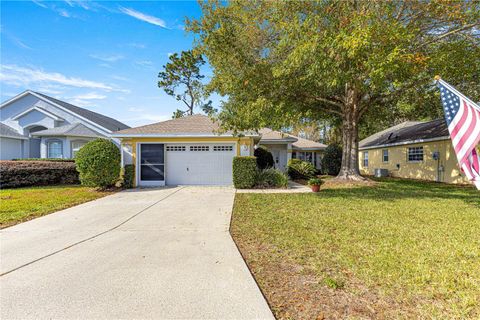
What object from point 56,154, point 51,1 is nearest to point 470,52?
point 51,1

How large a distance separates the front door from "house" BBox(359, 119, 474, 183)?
51.7 feet

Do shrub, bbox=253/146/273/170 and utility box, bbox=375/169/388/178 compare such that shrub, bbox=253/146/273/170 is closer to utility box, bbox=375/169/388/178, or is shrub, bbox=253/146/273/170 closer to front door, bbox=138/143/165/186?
front door, bbox=138/143/165/186

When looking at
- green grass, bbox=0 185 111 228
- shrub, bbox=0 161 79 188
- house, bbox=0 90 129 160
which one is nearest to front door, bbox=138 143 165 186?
green grass, bbox=0 185 111 228

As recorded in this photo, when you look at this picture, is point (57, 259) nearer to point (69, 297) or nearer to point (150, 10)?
point (69, 297)

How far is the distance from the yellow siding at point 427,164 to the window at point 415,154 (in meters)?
0.22

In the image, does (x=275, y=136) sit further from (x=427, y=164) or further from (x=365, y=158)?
(x=365, y=158)

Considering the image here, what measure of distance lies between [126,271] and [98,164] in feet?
29.0

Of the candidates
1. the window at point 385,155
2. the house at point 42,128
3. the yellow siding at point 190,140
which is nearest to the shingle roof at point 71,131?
the house at point 42,128

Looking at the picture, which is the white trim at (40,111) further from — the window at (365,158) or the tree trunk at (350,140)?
the window at (365,158)

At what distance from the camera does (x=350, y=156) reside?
45.0 ft

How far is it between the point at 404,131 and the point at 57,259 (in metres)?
22.8

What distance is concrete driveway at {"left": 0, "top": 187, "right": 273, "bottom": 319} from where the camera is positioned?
2.63 meters

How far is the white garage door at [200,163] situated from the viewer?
12.9 m

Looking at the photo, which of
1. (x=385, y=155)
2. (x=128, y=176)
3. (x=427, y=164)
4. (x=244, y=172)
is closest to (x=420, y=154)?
(x=427, y=164)
